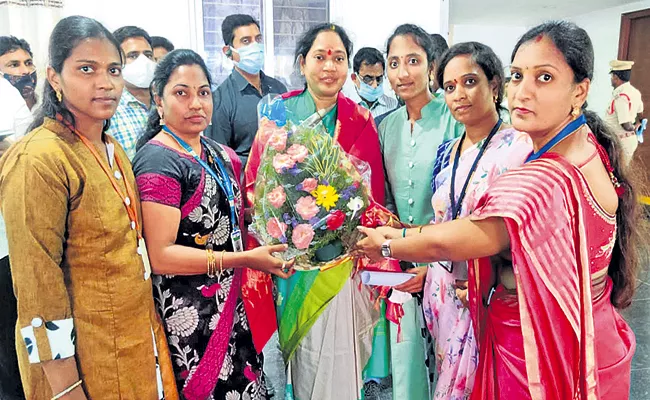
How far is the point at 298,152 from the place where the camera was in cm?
155

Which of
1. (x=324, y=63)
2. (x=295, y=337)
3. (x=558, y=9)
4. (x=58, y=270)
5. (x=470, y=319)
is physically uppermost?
(x=558, y=9)

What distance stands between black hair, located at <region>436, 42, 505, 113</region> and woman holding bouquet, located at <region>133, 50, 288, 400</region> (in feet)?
2.75

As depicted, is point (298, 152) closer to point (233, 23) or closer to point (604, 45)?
point (233, 23)

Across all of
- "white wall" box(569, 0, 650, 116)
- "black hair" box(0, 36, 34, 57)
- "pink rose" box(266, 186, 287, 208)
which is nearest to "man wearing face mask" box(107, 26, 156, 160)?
"black hair" box(0, 36, 34, 57)

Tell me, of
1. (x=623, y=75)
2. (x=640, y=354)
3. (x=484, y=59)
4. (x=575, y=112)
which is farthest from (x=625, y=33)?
(x=575, y=112)

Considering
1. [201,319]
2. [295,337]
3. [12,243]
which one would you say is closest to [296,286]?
[295,337]

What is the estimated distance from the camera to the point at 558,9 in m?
9.25

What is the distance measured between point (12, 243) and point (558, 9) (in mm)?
10091

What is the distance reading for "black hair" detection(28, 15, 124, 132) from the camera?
3.98 ft

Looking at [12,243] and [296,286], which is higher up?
[12,243]

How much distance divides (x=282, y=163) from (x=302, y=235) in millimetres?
223

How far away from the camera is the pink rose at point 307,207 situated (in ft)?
4.97

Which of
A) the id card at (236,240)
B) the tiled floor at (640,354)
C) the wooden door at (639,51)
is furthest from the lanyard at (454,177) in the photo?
the wooden door at (639,51)

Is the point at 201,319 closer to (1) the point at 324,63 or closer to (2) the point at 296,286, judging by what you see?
(2) the point at 296,286
